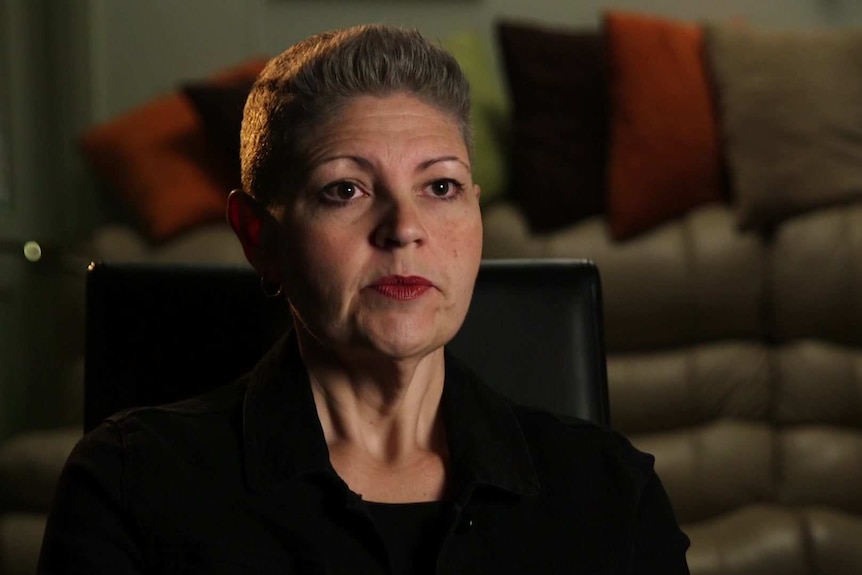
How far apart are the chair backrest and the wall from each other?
6.58 feet

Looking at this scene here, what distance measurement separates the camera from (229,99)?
3.15m

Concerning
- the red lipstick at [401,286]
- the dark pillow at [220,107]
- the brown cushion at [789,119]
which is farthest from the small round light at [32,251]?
the red lipstick at [401,286]

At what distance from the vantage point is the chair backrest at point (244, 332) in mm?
1411

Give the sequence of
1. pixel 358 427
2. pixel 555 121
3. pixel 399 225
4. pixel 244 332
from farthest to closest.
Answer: pixel 555 121
pixel 244 332
pixel 358 427
pixel 399 225

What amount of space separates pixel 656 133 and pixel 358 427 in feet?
6.35

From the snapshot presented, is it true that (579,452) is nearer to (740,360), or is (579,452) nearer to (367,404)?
(367,404)

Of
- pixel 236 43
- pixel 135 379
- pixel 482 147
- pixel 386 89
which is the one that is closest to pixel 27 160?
pixel 236 43

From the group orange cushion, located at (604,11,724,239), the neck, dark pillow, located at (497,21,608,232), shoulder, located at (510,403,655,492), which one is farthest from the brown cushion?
the neck

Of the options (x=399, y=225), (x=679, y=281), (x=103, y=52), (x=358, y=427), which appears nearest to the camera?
(x=399, y=225)

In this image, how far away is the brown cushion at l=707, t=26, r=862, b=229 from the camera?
2941 mm

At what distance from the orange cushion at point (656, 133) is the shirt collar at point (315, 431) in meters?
1.72

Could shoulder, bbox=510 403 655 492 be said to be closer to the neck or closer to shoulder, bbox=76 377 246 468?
the neck

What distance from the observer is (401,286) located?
1.21m

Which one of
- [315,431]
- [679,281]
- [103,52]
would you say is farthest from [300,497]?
[103,52]
